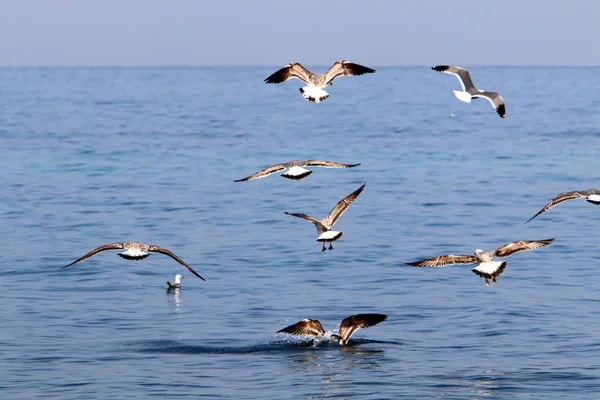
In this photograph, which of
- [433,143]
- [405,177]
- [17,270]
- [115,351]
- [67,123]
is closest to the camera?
[115,351]

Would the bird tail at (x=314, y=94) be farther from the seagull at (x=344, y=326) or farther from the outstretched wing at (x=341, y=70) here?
the seagull at (x=344, y=326)

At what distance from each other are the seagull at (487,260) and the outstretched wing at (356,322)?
241 cm

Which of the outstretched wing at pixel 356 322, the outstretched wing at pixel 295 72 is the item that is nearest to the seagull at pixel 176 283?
the outstretched wing at pixel 356 322

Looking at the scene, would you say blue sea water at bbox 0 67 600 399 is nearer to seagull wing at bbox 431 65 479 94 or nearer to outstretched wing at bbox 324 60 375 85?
seagull wing at bbox 431 65 479 94

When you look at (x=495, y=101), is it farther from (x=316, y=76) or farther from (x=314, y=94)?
(x=316, y=76)

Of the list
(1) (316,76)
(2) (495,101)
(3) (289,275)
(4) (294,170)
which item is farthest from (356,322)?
(3) (289,275)

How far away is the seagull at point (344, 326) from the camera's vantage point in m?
20.9

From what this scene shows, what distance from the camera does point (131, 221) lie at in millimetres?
38312

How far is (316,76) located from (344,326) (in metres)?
4.57

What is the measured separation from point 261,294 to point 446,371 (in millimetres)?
7265

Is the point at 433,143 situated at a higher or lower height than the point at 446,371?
higher

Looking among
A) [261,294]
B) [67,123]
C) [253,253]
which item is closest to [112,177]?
[253,253]

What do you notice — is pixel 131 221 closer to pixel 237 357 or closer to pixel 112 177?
pixel 112 177

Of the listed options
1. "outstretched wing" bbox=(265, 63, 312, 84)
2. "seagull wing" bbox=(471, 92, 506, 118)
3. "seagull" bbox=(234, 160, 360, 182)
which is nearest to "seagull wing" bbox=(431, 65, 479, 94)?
"seagull wing" bbox=(471, 92, 506, 118)
